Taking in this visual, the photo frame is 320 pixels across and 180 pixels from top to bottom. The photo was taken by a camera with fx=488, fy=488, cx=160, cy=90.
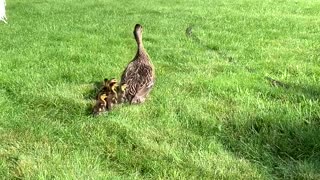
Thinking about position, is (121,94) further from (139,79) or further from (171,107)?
(171,107)

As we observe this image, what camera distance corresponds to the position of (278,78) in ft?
27.2

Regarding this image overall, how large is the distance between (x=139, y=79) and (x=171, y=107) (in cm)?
71

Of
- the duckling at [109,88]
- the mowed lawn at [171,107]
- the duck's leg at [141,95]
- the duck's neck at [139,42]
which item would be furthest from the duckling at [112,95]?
the duck's neck at [139,42]

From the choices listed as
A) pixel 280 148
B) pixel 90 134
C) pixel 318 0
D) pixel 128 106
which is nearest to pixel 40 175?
pixel 90 134

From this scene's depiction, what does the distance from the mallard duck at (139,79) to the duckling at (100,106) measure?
1.30ft

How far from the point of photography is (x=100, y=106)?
20.8ft

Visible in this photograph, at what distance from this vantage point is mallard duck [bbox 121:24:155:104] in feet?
21.9

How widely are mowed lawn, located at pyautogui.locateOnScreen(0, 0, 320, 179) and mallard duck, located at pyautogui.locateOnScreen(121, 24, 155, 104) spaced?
0.18 meters

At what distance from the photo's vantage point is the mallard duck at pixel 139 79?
668cm

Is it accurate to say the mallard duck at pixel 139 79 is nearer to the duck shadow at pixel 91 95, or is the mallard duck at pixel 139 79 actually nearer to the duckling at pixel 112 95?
the duckling at pixel 112 95

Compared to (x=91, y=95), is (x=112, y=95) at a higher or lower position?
higher

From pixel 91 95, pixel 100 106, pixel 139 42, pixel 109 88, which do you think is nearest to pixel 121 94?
pixel 109 88

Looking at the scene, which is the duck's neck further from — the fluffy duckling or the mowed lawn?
the fluffy duckling

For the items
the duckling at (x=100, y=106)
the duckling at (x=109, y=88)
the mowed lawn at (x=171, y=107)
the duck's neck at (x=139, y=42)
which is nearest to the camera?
the mowed lawn at (x=171, y=107)
